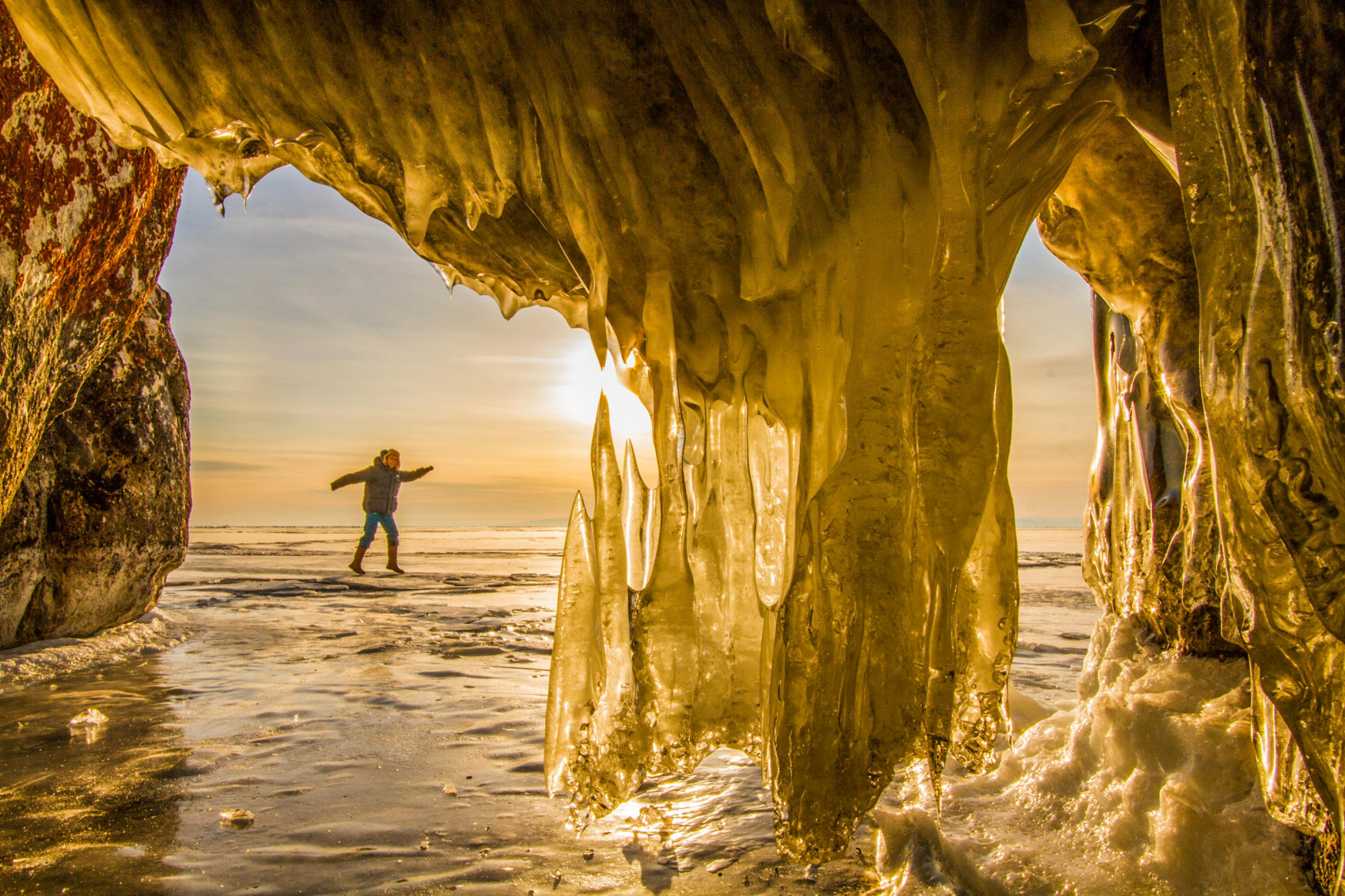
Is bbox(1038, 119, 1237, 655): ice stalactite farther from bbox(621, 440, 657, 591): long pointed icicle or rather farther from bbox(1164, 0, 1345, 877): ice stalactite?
bbox(621, 440, 657, 591): long pointed icicle

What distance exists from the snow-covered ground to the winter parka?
5280 millimetres

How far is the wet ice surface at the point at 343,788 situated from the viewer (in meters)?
1.72

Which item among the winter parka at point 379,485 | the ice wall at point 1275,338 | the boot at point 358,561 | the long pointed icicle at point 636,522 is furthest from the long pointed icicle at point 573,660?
the boot at point 358,561

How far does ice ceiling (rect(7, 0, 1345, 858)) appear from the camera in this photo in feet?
→ 3.69

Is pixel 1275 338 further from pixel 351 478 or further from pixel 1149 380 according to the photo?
pixel 351 478

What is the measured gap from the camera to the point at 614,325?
7.61 feet

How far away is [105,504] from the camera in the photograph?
4.39 m

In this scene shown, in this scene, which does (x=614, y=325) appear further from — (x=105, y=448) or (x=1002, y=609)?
(x=105, y=448)

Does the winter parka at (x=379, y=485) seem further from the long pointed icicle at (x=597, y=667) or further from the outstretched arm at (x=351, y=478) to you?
the long pointed icicle at (x=597, y=667)

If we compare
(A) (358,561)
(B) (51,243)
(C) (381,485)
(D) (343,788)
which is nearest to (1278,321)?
(D) (343,788)

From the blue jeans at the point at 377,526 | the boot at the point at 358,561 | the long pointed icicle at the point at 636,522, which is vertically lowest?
the boot at the point at 358,561

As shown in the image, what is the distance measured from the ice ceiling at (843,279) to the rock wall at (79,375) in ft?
4.92

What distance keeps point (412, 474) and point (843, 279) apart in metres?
8.43

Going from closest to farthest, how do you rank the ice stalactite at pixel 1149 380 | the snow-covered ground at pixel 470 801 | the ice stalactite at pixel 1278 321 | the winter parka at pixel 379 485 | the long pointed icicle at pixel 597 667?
the ice stalactite at pixel 1278 321, the snow-covered ground at pixel 470 801, the long pointed icicle at pixel 597 667, the ice stalactite at pixel 1149 380, the winter parka at pixel 379 485
